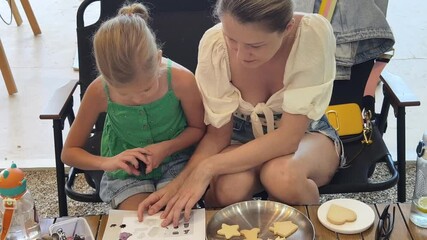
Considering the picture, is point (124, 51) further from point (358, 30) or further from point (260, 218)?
point (358, 30)

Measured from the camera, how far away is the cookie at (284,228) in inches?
52.2

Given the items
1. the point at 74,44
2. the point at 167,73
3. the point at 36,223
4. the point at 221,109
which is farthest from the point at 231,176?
the point at 74,44

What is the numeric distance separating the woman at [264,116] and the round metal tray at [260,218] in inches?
3.6

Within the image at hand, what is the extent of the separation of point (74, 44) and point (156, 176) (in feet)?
7.50

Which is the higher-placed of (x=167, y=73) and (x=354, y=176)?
(x=167, y=73)

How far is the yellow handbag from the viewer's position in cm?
187

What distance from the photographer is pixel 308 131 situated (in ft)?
5.57

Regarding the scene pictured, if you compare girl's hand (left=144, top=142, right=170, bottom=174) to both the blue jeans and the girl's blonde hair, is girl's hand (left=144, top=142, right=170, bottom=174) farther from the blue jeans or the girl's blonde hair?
the blue jeans

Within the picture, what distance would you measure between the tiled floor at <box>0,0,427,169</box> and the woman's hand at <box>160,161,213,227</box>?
3.71 ft

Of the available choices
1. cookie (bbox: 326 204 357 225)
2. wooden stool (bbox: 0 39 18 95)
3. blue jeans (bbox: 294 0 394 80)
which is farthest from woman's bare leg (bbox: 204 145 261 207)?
wooden stool (bbox: 0 39 18 95)

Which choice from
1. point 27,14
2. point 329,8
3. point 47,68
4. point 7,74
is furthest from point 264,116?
point 27,14

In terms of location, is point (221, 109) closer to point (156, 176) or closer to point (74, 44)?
point (156, 176)

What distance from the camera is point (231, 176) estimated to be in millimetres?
1560

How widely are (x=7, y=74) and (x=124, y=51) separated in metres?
1.87
